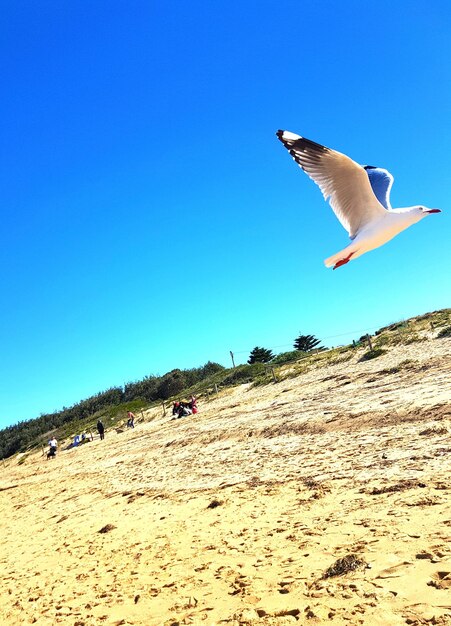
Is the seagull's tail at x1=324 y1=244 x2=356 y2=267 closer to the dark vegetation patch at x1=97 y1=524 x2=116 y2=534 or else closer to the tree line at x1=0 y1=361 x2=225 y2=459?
the dark vegetation patch at x1=97 y1=524 x2=116 y2=534

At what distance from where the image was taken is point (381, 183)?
6.81m

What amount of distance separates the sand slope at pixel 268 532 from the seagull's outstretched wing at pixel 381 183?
136 inches

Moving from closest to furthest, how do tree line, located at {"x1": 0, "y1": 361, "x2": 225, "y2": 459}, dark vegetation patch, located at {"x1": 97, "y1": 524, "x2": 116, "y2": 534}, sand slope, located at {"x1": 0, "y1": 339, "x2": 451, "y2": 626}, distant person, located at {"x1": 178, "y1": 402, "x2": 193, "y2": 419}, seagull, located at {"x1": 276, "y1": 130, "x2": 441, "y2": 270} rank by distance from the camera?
1. sand slope, located at {"x1": 0, "y1": 339, "x2": 451, "y2": 626}
2. seagull, located at {"x1": 276, "y1": 130, "x2": 441, "y2": 270}
3. dark vegetation patch, located at {"x1": 97, "y1": 524, "x2": 116, "y2": 534}
4. distant person, located at {"x1": 178, "y1": 402, "x2": 193, "y2": 419}
5. tree line, located at {"x1": 0, "y1": 361, "x2": 225, "y2": 459}

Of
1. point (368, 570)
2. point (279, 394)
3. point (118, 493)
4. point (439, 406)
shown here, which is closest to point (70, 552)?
point (118, 493)

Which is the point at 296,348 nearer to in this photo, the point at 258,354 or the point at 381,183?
the point at 258,354

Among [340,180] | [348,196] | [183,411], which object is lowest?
[183,411]

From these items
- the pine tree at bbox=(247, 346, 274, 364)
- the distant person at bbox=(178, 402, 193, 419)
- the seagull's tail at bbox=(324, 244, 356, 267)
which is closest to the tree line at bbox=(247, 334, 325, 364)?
the pine tree at bbox=(247, 346, 274, 364)

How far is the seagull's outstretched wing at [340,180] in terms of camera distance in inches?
214

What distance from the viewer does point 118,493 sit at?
32.1 feet

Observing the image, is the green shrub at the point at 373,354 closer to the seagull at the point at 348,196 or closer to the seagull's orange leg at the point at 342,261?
the seagull at the point at 348,196

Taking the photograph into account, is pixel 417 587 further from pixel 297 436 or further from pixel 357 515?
pixel 297 436

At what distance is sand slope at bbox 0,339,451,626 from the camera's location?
11.6ft

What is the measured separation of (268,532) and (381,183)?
5.02m

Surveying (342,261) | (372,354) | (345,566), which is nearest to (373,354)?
(372,354)
